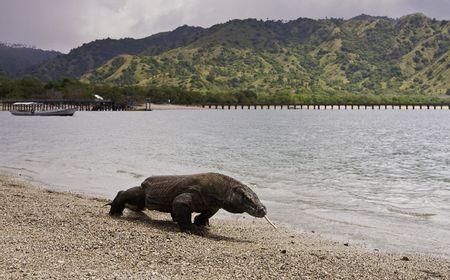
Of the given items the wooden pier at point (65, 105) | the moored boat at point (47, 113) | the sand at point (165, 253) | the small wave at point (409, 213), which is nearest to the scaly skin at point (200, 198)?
the sand at point (165, 253)

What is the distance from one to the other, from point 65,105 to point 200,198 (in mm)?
174139

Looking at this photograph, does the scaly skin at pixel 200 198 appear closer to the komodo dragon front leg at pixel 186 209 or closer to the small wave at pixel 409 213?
the komodo dragon front leg at pixel 186 209

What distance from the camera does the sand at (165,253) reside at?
8.63 metres

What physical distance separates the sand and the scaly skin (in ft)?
1.41

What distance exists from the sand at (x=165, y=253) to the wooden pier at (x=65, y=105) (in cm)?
15002

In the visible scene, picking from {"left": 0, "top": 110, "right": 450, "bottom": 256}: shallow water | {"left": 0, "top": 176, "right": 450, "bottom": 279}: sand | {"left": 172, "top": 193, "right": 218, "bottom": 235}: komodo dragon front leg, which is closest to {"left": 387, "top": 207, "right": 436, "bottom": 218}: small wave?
{"left": 0, "top": 110, "right": 450, "bottom": 256}: shallow water

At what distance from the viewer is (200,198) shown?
40.7 feet

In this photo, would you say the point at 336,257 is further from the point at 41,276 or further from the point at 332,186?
the point at 332,186

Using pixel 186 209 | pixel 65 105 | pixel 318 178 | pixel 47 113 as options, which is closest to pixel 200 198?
pixel 186 209

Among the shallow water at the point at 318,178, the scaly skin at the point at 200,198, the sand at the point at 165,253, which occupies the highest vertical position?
the scaly skin at the point at 200,198

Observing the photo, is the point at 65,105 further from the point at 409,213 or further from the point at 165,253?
the point at 165,253

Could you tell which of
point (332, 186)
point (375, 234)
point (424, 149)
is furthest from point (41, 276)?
point (424, 149)

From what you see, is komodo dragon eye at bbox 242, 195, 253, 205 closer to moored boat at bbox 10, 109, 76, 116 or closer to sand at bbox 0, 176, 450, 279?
sand at bbox 0, 176, 450, 279

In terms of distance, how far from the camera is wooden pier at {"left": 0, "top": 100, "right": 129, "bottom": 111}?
547 feet
